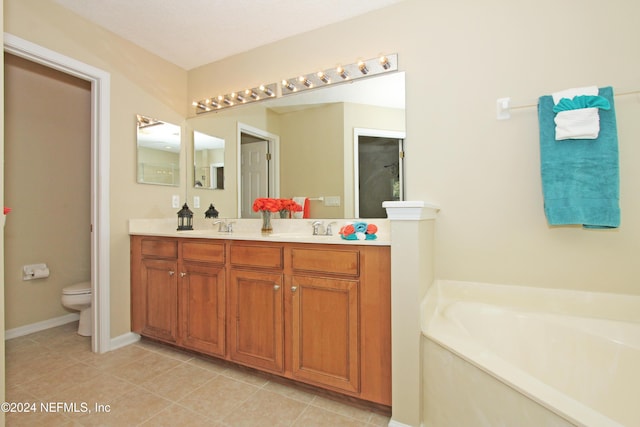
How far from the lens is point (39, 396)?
1.66 m

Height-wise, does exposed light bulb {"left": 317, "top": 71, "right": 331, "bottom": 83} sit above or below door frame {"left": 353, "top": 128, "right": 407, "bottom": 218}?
above

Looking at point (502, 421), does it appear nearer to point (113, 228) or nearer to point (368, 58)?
point (368, 58)

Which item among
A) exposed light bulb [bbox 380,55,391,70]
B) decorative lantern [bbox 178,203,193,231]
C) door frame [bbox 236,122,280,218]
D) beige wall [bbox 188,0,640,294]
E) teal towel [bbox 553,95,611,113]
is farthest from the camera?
decorative lantern [bbox 178,203,193,231]

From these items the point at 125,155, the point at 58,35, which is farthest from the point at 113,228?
the point at 58,35

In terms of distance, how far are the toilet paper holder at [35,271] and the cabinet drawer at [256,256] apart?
209cm

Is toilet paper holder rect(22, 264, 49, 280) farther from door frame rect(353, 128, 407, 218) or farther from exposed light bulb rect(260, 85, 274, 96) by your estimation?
door frame rect(353, 128, 407, 218)

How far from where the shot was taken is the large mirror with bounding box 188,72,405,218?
6.44 ft

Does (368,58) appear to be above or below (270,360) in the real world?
above

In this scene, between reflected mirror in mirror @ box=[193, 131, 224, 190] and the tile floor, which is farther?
reflected mirror in mirror @ box=[193, 131, 224, 190]

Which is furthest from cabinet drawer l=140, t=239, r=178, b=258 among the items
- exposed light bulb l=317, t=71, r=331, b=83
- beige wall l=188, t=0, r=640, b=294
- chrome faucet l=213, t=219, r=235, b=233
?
beige wall l=188, t=0, r=640, b=294

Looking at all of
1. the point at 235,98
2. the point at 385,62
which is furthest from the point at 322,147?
the point at 235,98

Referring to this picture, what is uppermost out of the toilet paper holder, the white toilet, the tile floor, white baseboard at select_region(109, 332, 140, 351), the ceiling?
the ceiling

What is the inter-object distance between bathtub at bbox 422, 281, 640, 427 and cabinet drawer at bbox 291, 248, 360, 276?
1.29 ft

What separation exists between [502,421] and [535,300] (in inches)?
33.5
